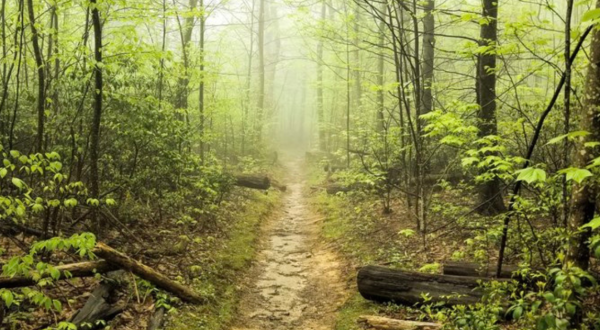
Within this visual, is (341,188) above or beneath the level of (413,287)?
above

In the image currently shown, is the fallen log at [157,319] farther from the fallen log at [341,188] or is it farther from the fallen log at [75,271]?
the fallen log at [341,188]

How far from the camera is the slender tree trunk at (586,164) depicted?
3.92 metres

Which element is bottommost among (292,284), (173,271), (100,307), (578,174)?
(292,284)

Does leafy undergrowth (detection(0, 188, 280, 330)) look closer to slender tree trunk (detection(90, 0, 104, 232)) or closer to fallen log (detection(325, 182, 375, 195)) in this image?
slender tree trunk (detection(90, 0, 104, 232))

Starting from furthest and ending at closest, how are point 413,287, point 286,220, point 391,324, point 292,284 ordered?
point 286,220, point 292,284, point 413,287, point 391,324

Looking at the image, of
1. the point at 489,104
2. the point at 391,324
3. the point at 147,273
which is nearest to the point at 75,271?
the point at 147,273

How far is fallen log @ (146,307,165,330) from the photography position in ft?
18.7

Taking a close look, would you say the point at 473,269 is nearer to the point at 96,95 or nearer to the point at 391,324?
the point at 391,324

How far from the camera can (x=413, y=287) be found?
6.34m

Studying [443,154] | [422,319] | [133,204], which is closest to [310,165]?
[443,154]

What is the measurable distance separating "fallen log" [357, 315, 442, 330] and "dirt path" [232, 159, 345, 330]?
0.70 m

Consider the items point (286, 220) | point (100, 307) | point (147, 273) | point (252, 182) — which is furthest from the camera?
point (252, 182)

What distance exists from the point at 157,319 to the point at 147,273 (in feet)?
3.00

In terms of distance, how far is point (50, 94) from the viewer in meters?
8.29
